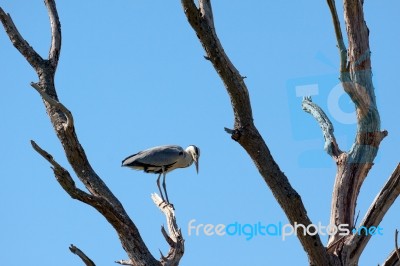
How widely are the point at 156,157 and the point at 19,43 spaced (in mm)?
4848

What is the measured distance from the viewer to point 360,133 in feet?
31.1

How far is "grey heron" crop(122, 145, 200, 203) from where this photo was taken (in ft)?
44.8

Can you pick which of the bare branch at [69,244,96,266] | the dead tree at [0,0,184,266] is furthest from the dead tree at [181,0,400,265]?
the bare branch at [69,244,96,266]

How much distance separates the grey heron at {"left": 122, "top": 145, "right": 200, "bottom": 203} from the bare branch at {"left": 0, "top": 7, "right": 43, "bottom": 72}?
4357mm

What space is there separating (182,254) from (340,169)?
6.55 ft

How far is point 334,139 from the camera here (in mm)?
9883

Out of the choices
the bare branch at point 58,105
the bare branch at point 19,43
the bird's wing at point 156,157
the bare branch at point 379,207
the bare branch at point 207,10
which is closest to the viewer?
the bare branch at point 207,10

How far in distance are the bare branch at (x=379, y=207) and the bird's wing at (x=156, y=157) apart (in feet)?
18.2

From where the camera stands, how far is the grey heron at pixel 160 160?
1366cm

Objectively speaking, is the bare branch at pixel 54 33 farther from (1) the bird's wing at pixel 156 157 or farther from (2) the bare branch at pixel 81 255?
(1) the bird's wing at pixel 156 157

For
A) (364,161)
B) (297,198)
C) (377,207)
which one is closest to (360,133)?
(364,161)

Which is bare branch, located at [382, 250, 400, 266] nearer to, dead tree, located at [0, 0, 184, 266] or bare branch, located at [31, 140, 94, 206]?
dead tree, located at [0, 0, 184, 266]

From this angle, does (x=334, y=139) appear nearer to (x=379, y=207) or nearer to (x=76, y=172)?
(x=379, y=207)

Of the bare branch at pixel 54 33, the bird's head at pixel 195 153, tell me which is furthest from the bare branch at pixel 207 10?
the bird's head at pixel 195 153
